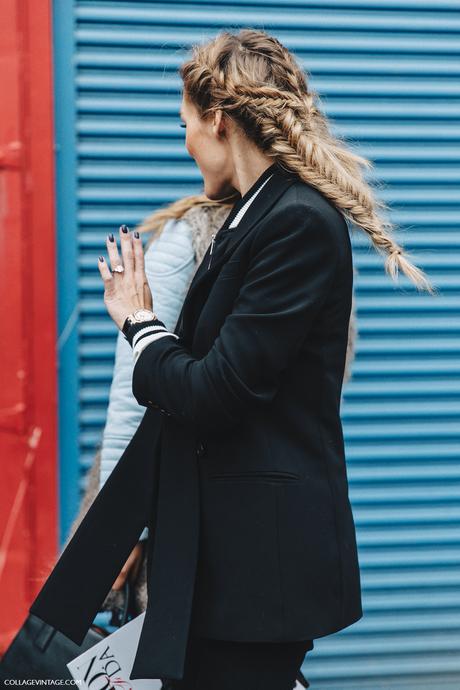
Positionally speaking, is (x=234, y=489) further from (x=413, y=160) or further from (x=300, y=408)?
(x=413, y=160)

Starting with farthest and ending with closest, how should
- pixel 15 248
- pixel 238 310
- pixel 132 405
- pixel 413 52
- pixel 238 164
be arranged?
pixel 413 52 → pixel 15 248 → pixel 132 405 → pixel 238 164 → pixel 238 310

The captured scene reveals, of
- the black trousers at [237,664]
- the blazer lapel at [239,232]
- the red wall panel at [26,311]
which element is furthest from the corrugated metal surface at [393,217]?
the black trousers at [237,664]

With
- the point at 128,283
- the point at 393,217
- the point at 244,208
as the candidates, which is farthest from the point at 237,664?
the point at 393,217

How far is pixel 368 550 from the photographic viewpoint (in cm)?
372

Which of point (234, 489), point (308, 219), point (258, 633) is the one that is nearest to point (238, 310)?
point (308, 219)

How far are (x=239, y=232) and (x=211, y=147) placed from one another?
245mm

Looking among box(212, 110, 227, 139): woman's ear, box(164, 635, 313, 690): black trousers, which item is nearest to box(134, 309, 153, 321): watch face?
box(212, 110, 227, 139): woman's ear

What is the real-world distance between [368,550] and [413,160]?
1.59 m

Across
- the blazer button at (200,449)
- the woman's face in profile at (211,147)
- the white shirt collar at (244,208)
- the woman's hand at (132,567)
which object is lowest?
the woman's hand at (132,567)

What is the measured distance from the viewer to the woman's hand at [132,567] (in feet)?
7.73

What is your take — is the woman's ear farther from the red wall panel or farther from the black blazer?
the red wall panel

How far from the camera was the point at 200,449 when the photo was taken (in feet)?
6.11

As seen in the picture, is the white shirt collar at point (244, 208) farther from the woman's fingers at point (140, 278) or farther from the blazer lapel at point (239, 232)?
the woman's fingers at point (140, 278)

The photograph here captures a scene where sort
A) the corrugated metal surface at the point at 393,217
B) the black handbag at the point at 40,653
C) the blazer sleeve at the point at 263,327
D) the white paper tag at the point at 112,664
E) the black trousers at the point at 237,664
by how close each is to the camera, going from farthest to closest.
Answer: the corrugated metal surface at the point at 393,217 < the black handbag at the point at 40,653 < the white paper tag at the point at 112,664 < the black trousers at the point at 237,664 < the blazer sleeve at the point at 263,327
